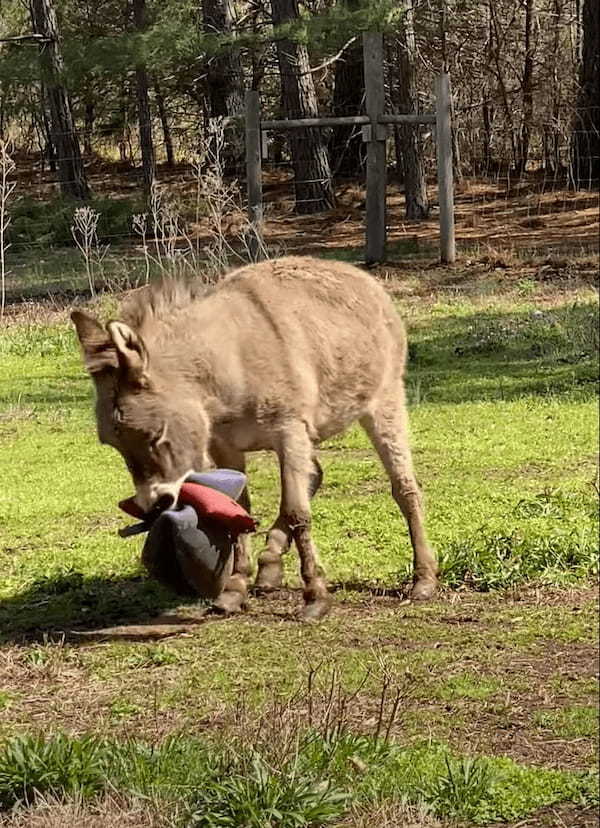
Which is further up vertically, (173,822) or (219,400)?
(219,400)

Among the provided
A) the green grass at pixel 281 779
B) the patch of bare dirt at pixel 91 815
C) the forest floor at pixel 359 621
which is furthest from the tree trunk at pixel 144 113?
the patch of bare dirt at pixel 91 815

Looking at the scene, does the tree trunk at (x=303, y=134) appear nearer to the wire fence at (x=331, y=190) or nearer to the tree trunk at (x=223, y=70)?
the wire fence at (x=331, y=190)

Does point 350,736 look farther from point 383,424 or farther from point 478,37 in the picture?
point 478,37

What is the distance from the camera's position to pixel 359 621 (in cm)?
486

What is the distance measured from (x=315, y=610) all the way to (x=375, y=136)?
1547 millimetres

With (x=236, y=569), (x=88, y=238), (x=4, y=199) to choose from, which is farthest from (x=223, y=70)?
(x=236, y=569)

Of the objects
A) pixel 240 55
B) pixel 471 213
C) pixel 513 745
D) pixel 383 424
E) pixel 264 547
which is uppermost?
pixel 240 55

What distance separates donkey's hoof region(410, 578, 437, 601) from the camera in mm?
5039

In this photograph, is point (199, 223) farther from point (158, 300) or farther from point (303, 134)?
point (303, 134)

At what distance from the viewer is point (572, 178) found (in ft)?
18.0

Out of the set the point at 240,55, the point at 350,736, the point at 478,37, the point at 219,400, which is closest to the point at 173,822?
the point at 350,736

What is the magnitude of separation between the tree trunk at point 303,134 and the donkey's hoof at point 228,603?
1.30 m

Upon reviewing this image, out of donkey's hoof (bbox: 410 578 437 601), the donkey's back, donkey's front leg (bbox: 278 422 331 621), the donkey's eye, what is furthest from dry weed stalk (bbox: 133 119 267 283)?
donkey's hoof (bbox: 410 578 437 601)

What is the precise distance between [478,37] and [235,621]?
2.12m
